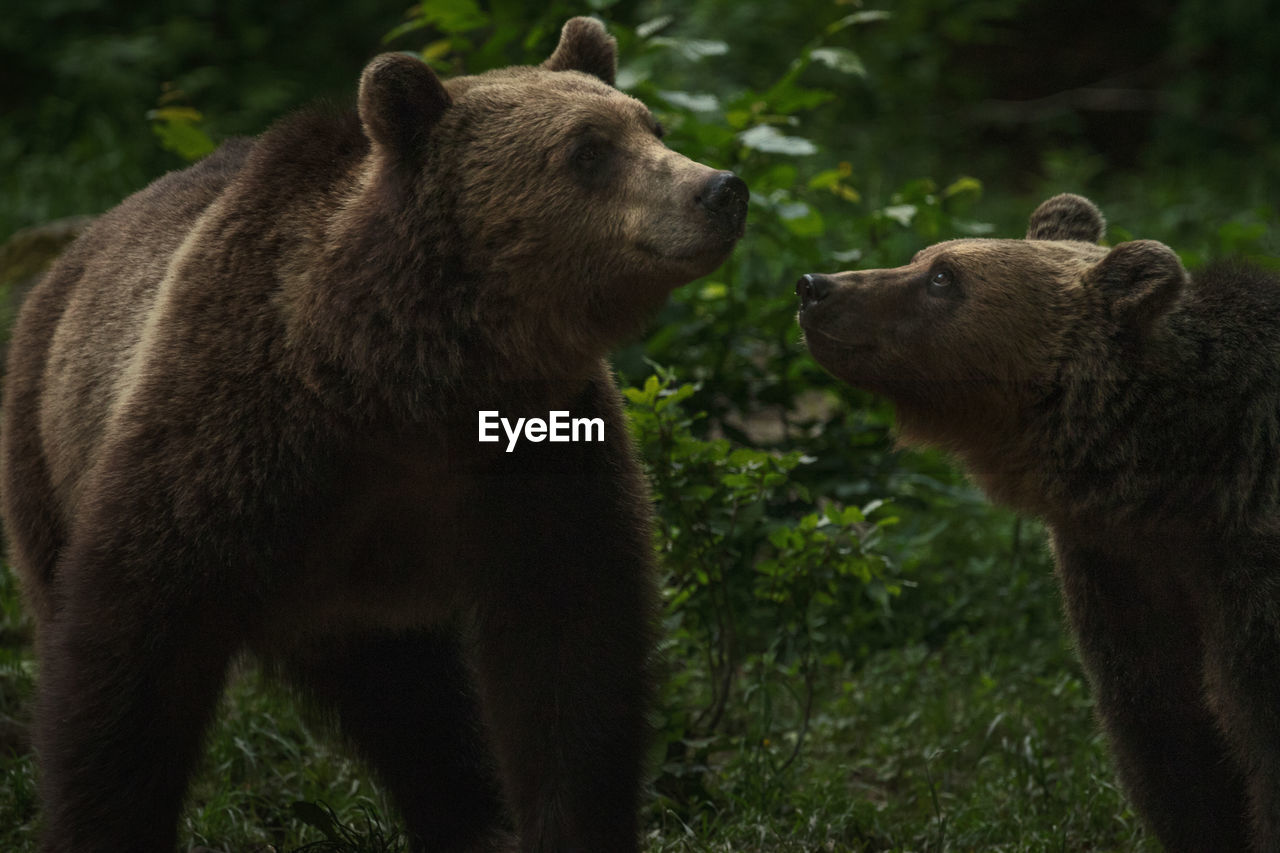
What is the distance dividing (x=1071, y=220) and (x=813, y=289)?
3.53 ft

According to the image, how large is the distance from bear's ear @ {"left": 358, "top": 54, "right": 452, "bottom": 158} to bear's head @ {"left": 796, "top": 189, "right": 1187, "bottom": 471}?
4.11ft

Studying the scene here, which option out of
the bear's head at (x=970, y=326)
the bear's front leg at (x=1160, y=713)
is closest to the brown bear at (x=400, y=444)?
the bear's head at (x=970, y=326)

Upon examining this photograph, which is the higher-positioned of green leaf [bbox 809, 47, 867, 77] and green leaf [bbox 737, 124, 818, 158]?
green leaf [bbox 809, 47, 867, 77]

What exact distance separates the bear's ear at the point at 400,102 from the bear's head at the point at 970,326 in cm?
125

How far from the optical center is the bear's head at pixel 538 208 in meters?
3.80

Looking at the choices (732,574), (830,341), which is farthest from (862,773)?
(830,341)

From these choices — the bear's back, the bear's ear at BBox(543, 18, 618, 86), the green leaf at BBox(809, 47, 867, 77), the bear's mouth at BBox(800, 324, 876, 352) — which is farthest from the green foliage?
the green leaf at BBox(809, 47, 867, 77)

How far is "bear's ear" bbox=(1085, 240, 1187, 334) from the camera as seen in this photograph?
13.8 feet

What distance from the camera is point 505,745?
4.15 m

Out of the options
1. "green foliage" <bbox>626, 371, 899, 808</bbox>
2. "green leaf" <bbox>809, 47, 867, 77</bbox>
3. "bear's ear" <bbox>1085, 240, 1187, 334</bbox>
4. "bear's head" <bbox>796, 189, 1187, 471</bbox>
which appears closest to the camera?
"bear's ear" <bbox>1085, 240, 1187, 334</bbox>

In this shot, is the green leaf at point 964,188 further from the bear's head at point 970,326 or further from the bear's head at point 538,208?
the bear's head at point 538,208

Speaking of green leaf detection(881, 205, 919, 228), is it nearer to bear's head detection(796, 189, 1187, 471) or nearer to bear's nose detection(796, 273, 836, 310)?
bear's head detection(796, 189, 1187, 471)

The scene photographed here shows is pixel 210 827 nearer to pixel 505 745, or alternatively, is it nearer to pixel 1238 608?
pixel 505 745

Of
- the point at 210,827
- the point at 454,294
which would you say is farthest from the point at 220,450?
the point at 210,827
